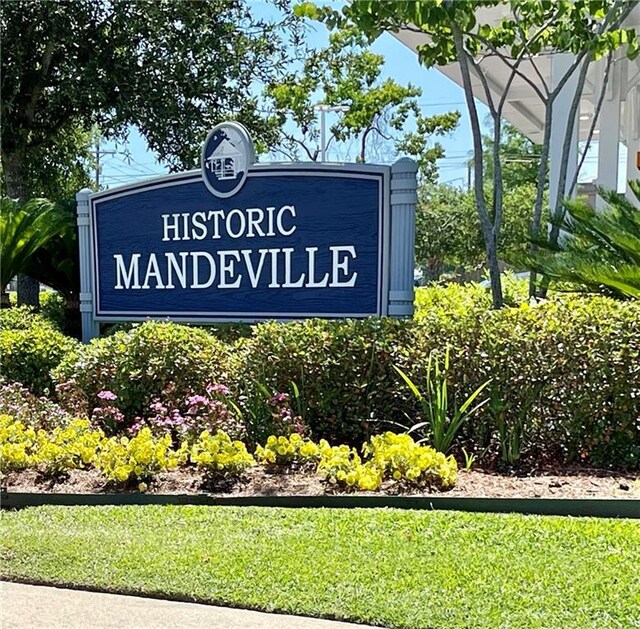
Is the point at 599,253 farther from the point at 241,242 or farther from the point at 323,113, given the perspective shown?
the point at 323,113

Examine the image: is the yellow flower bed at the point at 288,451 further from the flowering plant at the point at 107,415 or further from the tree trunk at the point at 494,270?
the tree trunk at the point at 494,270

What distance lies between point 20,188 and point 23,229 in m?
2.97

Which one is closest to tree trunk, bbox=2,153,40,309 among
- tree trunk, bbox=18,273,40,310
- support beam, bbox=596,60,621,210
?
tree trunk, bbox=18,273,40,310

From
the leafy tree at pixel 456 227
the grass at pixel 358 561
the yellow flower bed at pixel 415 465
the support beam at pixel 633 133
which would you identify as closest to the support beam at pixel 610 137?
the support beam at pixel 633 133

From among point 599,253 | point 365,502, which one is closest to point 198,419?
point 365,502

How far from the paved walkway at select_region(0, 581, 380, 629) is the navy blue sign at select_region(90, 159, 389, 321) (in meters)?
3.18

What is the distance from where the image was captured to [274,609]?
2982 millimetres

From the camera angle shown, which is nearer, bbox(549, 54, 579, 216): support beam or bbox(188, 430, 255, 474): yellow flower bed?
bbox(188, 430, 255, 474): yellow flower bed

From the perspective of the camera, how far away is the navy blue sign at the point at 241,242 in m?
5.83

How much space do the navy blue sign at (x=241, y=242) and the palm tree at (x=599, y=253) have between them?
4.97ft

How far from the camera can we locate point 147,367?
5.82 metres

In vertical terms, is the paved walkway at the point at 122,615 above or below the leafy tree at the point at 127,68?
below

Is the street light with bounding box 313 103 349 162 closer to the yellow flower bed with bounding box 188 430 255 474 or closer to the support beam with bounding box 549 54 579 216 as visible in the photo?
the support beam with bounding box 549 54 579 216

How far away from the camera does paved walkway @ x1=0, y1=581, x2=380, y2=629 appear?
287 centimetres
